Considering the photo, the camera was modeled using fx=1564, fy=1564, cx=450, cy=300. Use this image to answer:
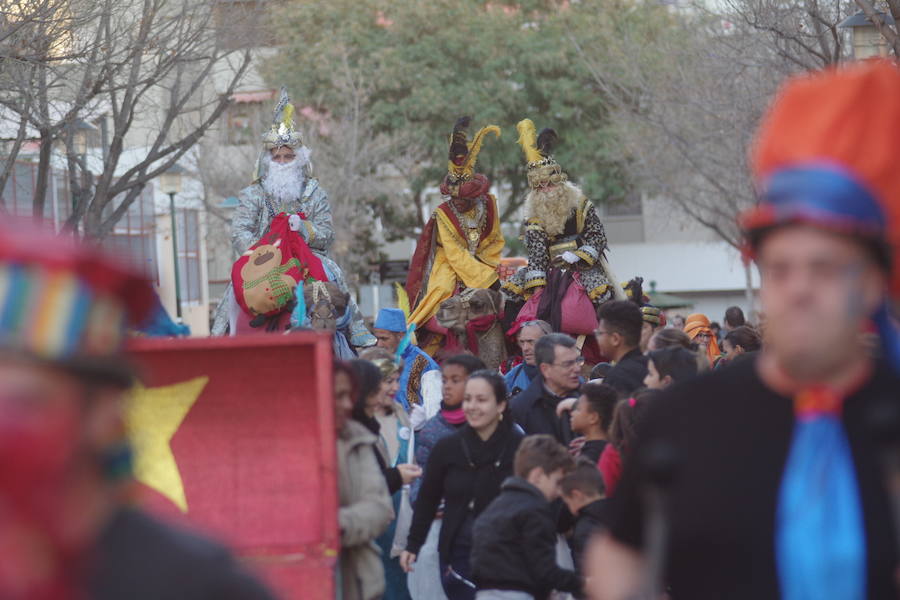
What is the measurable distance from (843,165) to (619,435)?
153 inches

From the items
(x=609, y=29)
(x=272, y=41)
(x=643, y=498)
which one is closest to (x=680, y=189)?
(x=609, y=29)

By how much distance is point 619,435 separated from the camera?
7086 mm

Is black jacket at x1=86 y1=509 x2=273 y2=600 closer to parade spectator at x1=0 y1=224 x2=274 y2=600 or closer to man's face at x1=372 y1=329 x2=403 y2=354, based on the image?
parade spectator at x1=0 y1=224 x2=274 y2=600

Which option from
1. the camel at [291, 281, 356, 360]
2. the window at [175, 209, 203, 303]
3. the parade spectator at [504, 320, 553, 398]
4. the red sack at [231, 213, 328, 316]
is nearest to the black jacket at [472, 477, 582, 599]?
the parade spectator at [504, 320, 553, 398]

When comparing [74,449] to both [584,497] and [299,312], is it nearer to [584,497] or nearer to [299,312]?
[584,497]

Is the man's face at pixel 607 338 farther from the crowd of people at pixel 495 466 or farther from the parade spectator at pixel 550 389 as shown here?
the parade spectator at pixel 550 389

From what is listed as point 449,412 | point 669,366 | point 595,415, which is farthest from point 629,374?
point 595,415

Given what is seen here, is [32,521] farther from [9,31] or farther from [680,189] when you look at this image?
[680,189]

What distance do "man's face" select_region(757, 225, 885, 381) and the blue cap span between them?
8.55 m

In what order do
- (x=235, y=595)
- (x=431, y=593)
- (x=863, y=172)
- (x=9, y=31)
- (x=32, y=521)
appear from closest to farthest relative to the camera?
(x=32, y=521)
(x=235, y=595)
(x=863, y=172)
(x=431, y=593)
(x=9, y=31)

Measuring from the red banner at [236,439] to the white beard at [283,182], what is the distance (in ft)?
26.5

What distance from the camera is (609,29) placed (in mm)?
38812

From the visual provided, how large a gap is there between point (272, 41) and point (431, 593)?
16271 mm

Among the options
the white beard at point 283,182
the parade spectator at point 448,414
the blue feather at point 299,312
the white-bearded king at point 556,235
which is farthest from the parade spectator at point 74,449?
the white-bearded king at point 556,235
